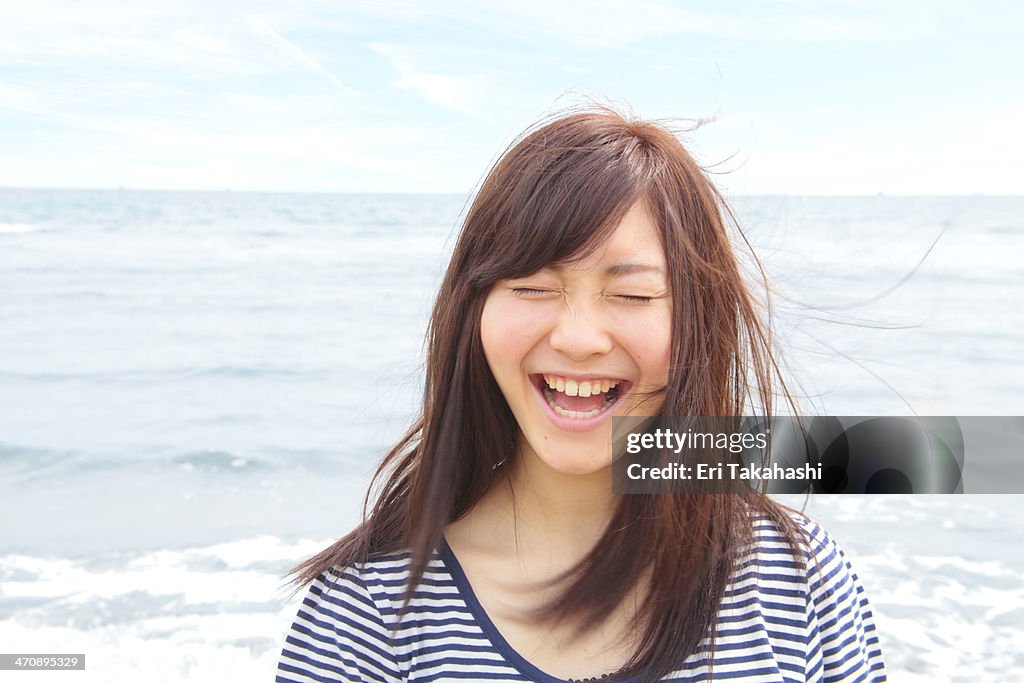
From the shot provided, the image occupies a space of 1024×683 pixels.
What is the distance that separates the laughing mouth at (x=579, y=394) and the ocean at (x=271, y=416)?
41 cm

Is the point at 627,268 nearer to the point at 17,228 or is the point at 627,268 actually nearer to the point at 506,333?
the point at 506,333

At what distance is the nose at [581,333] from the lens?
1.50 m

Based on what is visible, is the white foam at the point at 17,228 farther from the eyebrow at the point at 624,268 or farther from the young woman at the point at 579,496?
the eyebrow at the point at 624,268

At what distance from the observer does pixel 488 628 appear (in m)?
1.63

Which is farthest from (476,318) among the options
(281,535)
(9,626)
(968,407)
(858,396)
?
(968,407)

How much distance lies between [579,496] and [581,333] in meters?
0.40

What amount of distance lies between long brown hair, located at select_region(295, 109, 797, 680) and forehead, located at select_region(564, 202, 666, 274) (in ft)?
0.05

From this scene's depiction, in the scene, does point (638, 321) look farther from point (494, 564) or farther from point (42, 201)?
point (42, 201)

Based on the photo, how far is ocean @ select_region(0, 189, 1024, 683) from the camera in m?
4.78

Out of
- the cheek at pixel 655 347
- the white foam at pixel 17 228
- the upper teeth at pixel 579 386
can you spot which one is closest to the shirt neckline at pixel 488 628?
the upper teeth at pixel 579 386

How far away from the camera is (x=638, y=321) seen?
5.01 feet

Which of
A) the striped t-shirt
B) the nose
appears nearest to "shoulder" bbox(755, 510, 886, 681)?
the striped t-shirt
